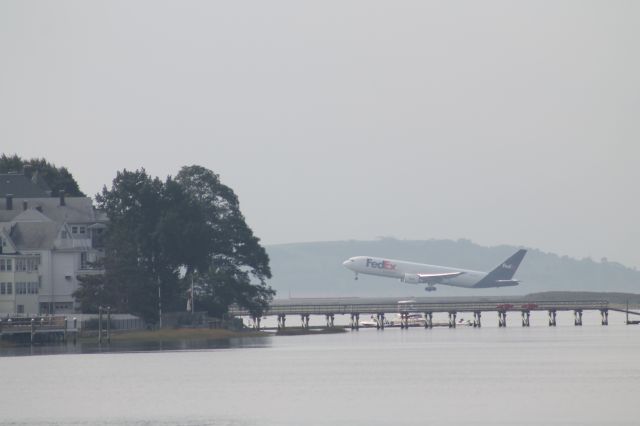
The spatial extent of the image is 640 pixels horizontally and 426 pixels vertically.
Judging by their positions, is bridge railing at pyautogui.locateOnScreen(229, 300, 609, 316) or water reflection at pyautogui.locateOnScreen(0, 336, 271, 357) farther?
bridge railing at pyautogui.locateOnScreen(229, 300, 609, 316)

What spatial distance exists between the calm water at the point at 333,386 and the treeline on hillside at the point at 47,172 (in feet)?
201

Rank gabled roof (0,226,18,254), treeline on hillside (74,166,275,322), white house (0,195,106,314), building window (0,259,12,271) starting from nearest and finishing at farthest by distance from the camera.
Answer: treeline on hillside (74,166,275,322)
building window (0,259,12,271)
white house (0,195,106,314)
gabled roof (0,226,18,254)

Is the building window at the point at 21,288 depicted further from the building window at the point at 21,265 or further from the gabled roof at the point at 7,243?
the gabled roof at the point at 7,243

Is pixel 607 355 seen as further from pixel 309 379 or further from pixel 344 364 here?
pixel 309 379

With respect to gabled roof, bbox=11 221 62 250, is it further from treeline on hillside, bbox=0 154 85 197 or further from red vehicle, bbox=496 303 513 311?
red vehicle, bbox=496 303 513 311

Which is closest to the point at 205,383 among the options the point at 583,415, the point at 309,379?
the point at 309,379

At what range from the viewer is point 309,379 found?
294 feet

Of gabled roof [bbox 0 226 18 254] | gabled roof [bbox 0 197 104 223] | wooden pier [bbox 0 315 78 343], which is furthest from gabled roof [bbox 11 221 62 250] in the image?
wooden pier [bbox 0 315 78 343]

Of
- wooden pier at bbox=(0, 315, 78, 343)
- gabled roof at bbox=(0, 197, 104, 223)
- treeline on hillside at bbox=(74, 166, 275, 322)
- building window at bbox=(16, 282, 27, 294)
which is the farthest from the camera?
gabled roof at bbox=(0, 197, 104, 223)

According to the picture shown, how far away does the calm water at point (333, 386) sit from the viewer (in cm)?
6912

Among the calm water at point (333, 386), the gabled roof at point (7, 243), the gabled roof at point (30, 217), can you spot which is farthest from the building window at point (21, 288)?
the calm water at point (333, 386)

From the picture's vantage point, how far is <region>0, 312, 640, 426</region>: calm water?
6912 cm

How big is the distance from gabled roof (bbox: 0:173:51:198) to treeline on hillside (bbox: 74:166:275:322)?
1876 cm

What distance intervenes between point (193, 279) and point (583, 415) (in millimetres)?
84663
